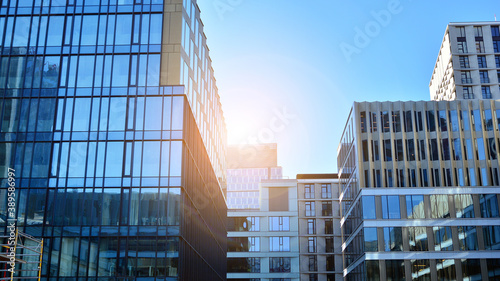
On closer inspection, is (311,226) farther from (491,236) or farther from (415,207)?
(491,236)

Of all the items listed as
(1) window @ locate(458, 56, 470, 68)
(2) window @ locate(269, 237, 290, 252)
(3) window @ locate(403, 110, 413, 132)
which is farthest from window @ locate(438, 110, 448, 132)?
(2) window @ locate(269, 237, 290, 252)

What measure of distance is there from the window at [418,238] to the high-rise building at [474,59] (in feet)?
156

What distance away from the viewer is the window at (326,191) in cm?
11681

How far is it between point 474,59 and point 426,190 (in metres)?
49.9

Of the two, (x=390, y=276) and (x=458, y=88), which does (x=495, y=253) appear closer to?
(x=390, y=276)

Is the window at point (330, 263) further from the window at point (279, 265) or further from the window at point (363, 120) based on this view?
the window at point (363, 120)

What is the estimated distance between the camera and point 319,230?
113938 millimetres

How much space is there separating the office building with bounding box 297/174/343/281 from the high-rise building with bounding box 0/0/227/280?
216 feet

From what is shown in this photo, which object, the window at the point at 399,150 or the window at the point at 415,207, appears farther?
the window at the point at 399,150

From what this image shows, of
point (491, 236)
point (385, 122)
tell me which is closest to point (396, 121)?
point (385, 122)

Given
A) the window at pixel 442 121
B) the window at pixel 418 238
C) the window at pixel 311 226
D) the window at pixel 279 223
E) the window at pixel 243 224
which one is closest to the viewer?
the window at pixel 418 238

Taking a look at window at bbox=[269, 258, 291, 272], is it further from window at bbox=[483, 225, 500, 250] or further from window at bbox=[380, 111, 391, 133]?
window at bbox=[483, 225, 500, 250]

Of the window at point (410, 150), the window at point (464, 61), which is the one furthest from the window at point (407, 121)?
the window at point (464, 61)

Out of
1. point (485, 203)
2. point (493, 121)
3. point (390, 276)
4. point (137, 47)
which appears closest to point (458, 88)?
point (493, 121)
